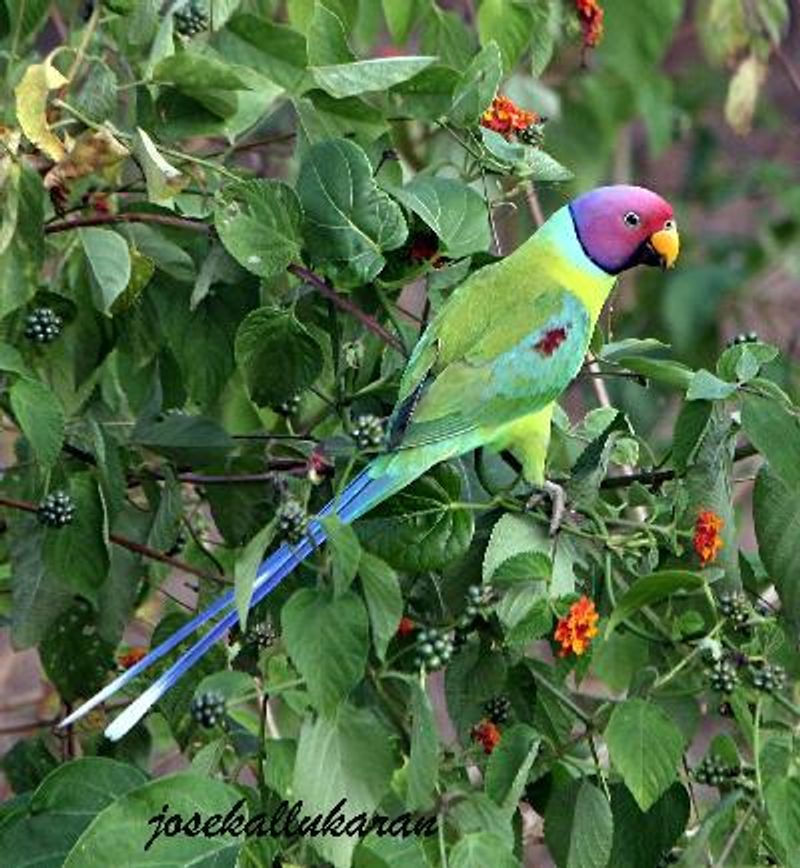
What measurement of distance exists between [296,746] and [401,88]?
600mm

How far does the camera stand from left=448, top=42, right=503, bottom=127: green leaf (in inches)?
61.1

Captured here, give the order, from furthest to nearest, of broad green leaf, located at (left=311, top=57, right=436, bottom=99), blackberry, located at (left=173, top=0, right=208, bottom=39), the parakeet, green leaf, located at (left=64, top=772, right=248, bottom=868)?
blackberry, located at (left=173, top=0, right=208, bottom=39), broad green leaf, located at (left=311, top=57, right=436, bottom=99), the parakeet, green leaf, located at (left=64, top=772, right=248, bottom=868)

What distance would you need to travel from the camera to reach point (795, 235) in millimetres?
3916

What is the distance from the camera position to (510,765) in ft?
4.40

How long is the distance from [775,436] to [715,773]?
0.84 feet

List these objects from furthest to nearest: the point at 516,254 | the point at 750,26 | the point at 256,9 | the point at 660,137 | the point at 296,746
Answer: the point at 660,137 → the point at 750,26 → the point at 256,9 → the point at 516,254 → the point at 296,746

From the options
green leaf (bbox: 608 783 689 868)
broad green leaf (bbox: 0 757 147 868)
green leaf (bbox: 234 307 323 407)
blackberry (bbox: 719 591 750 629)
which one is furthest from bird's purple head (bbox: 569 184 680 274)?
broad green leaf (bbox: 0 757 147 868)

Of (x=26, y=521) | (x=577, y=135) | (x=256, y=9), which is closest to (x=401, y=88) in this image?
(x=256, y=9)

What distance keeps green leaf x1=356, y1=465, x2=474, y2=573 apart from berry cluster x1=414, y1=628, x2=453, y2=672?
0.05m

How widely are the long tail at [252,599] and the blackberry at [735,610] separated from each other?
265 millimetres

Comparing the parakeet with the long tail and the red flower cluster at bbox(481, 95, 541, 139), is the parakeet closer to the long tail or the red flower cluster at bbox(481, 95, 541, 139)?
the long tail

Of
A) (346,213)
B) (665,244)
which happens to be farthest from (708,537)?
(665,244)

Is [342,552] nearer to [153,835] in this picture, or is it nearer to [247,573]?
[247,573]

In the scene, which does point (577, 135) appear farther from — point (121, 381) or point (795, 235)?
point (121, 381)
